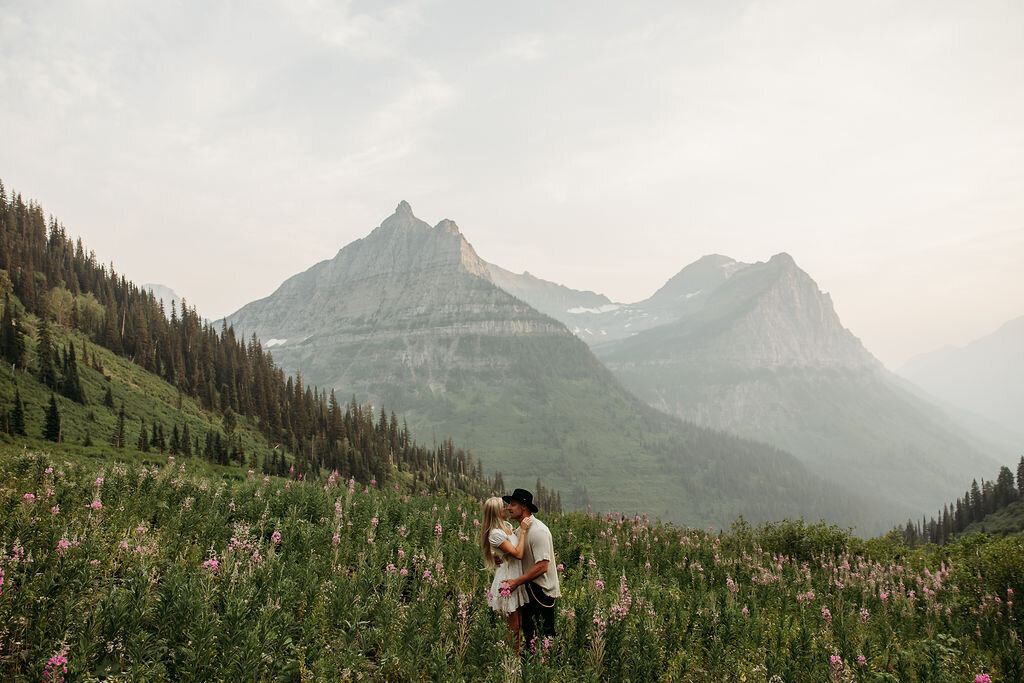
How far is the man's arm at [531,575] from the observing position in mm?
7863

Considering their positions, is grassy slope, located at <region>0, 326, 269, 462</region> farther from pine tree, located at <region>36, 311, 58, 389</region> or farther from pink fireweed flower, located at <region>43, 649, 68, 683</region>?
pink fireweed flower, located at <region>43, 649, 68, 683</region>

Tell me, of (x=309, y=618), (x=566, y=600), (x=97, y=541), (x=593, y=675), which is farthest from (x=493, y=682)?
(x=97, y=541)

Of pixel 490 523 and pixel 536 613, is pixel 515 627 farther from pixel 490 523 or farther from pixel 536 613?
pixel 490 523

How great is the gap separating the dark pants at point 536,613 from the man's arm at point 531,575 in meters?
0.30

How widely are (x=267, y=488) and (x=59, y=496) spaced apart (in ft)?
17.8

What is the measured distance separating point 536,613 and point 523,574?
623 millimetres

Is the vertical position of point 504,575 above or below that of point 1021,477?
above

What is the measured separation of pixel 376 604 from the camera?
332 inches

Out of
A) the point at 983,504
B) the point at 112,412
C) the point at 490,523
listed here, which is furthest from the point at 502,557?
the point at 983,504

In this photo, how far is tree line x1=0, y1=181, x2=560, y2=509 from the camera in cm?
10532

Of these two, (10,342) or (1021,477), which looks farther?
(1021,477)

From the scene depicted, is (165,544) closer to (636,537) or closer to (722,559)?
(636,537)

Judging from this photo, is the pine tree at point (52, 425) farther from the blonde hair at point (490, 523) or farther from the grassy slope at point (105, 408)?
the blonde hair at point (490, 523)

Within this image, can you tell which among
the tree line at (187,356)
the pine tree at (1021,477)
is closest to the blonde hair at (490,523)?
the tree line at (187,356)
